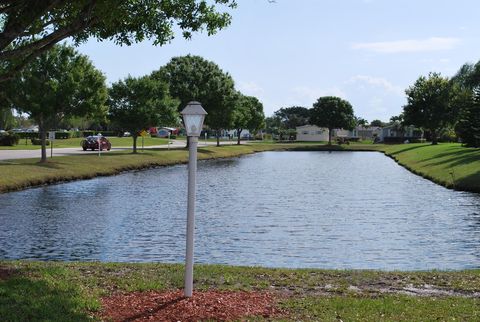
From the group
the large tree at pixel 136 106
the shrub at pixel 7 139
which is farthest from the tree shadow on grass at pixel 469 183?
the shrub at pixel 7 139

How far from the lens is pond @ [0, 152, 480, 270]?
17594mm

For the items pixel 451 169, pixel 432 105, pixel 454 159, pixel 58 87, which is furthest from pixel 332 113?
pixel 58 87

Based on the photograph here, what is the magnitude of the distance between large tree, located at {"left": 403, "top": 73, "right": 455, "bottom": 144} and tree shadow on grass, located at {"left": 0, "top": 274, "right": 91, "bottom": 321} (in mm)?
94305

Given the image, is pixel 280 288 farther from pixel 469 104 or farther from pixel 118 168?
pixel 469 104

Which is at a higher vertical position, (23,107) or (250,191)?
(23,107)

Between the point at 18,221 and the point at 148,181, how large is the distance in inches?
813

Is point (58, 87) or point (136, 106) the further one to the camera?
point (136, 106)

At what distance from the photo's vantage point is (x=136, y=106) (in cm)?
7019

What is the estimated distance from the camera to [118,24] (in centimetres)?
1308

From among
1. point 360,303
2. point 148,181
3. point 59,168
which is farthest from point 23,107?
point 360,303

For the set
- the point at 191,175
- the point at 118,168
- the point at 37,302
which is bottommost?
the point at 118,168

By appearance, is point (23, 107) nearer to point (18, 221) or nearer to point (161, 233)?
point (18, 221)

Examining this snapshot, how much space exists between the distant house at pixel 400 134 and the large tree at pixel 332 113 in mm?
10760

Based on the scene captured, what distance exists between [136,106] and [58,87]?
24759 mm
